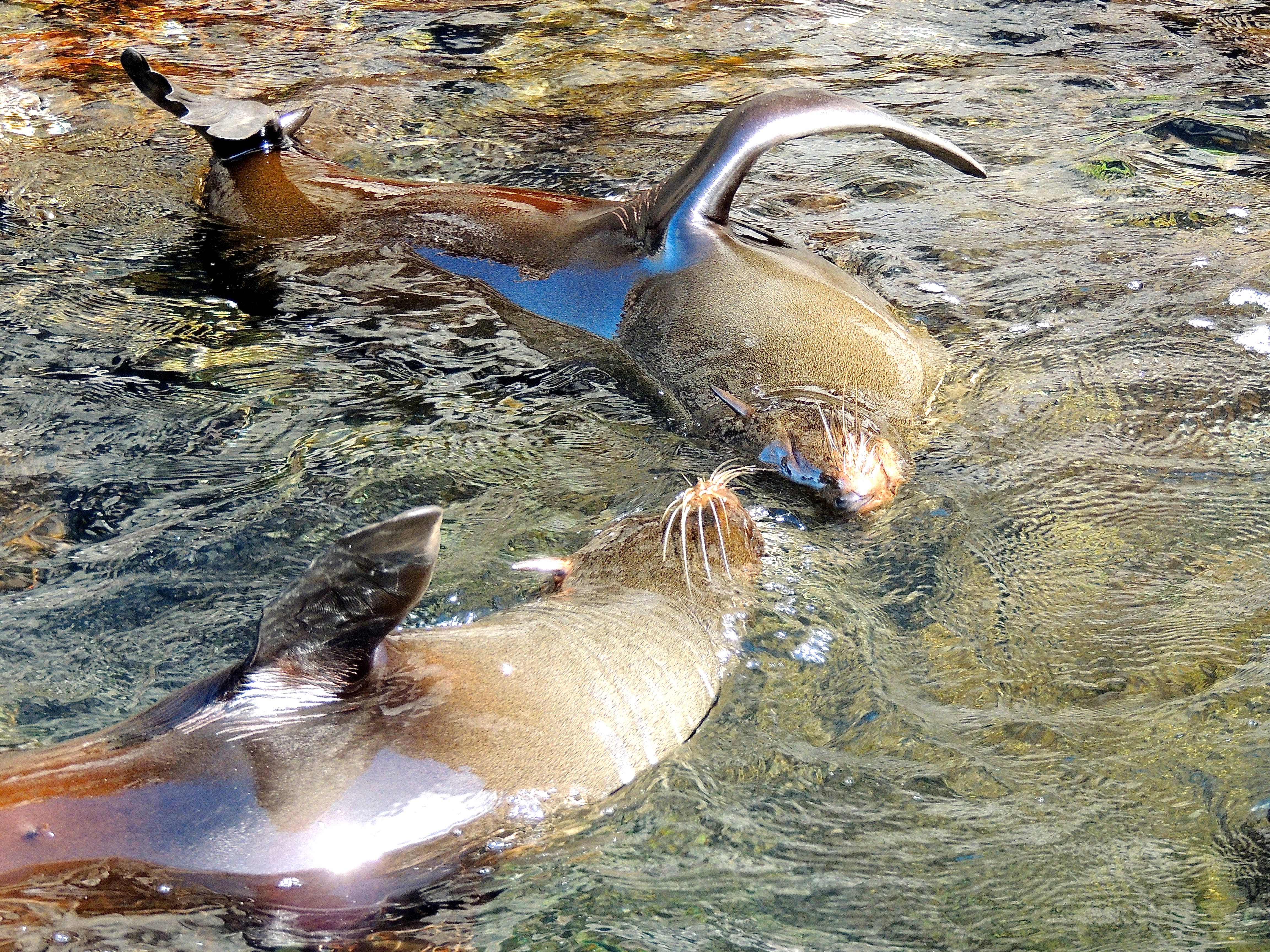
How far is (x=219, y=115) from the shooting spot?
16.3 ft

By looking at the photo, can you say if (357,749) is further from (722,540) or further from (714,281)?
(714,281)

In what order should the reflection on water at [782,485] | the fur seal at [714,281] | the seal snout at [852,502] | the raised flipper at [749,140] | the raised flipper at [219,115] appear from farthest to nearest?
the raised flipper at [219,115] < the raised flipper at [749,140] < the fur seal at [714,281] < the seal snout at [852,502] < the reflection on water at [782,485]


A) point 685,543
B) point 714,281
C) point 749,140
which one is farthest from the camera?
point 714,281

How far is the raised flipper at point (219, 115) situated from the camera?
4883 mm

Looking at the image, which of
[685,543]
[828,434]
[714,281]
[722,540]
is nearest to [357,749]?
[685,543]

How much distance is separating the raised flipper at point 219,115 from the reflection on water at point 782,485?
0.37 metres

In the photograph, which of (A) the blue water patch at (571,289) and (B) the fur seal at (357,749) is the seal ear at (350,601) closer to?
(B) the fur seal at (357,749)

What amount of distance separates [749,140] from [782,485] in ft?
3.85

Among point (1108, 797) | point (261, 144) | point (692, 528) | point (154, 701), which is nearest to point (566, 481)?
point (692, 528)

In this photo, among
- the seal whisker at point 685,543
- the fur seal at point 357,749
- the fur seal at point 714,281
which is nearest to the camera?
the fur seal at point 357,749

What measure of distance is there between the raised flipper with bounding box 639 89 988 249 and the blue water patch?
0.65 feet

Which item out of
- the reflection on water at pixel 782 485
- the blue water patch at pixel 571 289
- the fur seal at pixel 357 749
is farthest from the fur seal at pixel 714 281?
the fur seal at pixel 357 749

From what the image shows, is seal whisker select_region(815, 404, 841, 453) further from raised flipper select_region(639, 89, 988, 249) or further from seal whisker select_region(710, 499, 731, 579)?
raised flipper select_region(639, 89, 988, 249)

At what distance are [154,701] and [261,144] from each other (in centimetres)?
286
